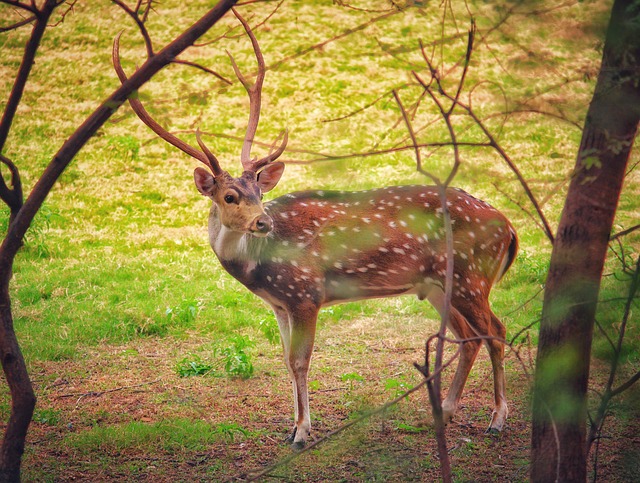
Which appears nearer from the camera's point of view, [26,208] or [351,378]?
[26,208]

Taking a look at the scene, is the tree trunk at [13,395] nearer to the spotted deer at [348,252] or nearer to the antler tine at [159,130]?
the antler tine at [159,130]

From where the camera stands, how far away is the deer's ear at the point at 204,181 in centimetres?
475

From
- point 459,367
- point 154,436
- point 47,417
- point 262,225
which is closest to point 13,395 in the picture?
point 154,436

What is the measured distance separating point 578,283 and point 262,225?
2.07 meters

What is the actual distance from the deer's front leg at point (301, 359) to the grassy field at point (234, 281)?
0.17 m

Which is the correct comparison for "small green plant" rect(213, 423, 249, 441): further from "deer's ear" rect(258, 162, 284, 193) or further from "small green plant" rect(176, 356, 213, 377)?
"deer's ear" rect(258, 162, 284, 193)

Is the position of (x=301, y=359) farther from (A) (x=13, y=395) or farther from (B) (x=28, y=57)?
(B) (x=28, y=57)

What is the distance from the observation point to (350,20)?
13383 millimetres

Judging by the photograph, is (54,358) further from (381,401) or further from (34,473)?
(381,401)

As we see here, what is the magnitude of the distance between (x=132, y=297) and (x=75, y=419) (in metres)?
2.46

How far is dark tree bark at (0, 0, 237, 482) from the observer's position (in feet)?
10.5

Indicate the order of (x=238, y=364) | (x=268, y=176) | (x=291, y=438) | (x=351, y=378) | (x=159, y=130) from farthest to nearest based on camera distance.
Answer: (x=238, y=364), (x=351, y=378), (x=268, y=176), (x=291, y=438), (x=159, y=130)

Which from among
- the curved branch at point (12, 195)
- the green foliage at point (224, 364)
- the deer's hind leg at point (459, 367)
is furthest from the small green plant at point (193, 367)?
the curved branch at point (12, 195)

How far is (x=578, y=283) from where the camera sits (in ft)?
9.67
